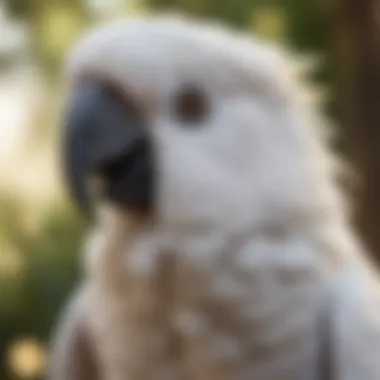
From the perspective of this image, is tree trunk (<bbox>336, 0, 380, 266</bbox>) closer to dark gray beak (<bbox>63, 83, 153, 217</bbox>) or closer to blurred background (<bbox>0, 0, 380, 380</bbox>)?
blurred background (<bbox>0, 0, 380, 380</bbox>)

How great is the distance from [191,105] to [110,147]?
83 mm

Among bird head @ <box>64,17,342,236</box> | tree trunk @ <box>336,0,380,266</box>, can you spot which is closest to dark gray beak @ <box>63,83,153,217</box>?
bird head @ <box>64,17,342,236</box>

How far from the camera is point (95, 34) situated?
856 mm

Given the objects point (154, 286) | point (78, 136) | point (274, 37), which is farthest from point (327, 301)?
point (274, 37)

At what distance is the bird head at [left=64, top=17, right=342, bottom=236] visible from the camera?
806 mm

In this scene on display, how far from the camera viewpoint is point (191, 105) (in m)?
0.82

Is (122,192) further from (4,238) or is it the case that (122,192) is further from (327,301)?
(4,238)

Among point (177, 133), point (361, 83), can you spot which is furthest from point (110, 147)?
point (361, 83)

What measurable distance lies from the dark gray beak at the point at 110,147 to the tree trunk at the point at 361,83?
559mm

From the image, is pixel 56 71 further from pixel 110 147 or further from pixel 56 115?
pixel 110 147

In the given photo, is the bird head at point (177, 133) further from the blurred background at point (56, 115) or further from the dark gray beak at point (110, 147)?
the blurred background at point (56, 115)

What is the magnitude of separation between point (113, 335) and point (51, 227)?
1.45ft

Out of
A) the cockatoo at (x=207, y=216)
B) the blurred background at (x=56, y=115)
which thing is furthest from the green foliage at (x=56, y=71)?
the cockatoo at (x=207, y=216)

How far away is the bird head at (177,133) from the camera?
0.81m
